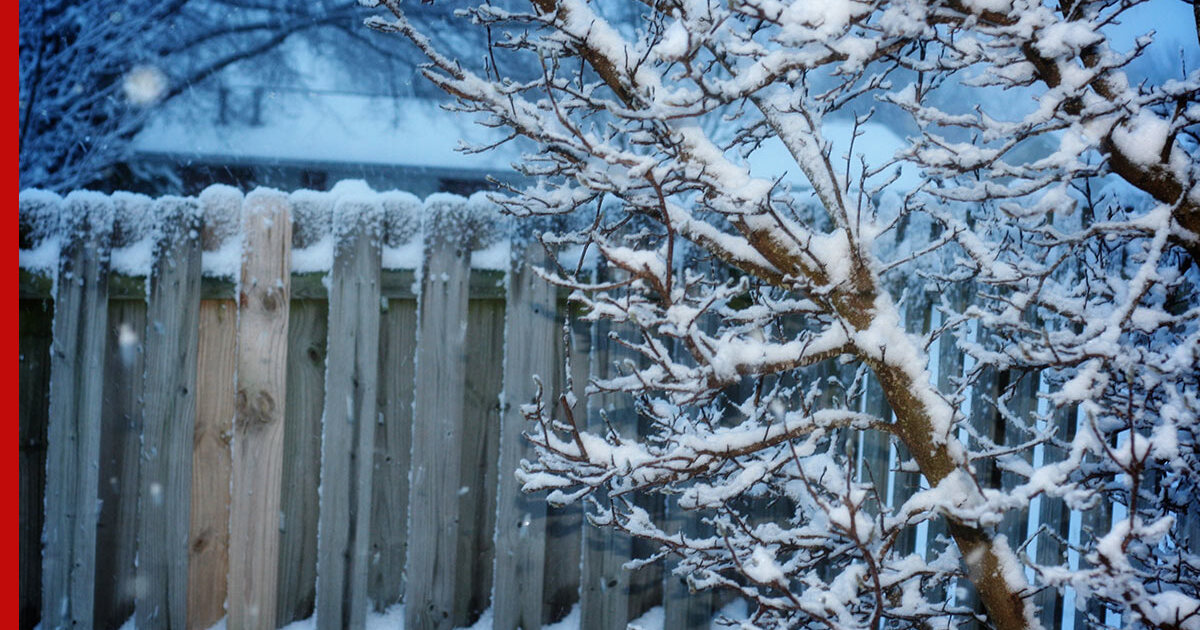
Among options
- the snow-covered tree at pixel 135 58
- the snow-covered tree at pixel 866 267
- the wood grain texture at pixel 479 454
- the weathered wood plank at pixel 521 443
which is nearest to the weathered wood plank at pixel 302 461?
the wood grain texture at pixel 479 454

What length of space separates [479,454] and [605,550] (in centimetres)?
50

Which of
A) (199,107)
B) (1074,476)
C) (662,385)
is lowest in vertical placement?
(1074,476)

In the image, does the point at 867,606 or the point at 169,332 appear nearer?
the point at 867,606

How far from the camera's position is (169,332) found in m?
2.18

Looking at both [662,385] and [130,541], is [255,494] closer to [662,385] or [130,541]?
[130,541]

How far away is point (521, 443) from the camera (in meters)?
2.35

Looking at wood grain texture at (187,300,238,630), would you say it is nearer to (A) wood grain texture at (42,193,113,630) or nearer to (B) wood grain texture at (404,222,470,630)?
(A) wood grain texture at (42,193,113,630)

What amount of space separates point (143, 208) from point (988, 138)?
6.84 feet

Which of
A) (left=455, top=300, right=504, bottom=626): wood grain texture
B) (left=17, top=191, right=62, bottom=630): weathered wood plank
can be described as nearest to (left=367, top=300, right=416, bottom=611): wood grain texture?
(left=455, top=300, right=504, bottom=626): wood grain texture

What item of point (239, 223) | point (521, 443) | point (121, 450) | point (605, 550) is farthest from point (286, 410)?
point (605, 550)

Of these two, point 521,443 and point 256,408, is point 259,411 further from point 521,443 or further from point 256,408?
point 521,443

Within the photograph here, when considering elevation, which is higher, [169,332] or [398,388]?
[169,332]

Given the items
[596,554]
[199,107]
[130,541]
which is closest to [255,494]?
[130,541]

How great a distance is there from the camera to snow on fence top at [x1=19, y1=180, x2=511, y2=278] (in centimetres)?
210
